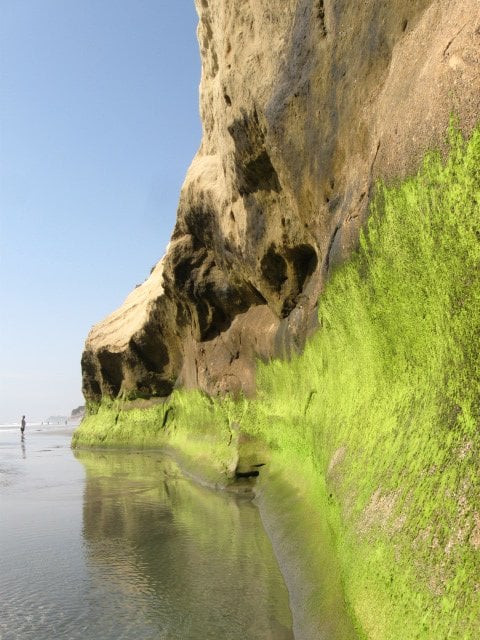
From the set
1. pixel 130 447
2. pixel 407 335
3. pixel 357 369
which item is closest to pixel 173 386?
pixel 130 447

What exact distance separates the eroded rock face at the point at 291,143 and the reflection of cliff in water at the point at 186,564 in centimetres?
272

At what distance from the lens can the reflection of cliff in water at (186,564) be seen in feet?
13.7

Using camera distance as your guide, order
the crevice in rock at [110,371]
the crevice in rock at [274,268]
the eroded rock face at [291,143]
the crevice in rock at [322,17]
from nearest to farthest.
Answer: the eroded rock face at [291,143] → the crevice in rock at [322,17] → the crevice in rock at [274,268] → the crevice in rock at [110,371]

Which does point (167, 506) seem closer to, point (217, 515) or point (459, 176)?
point (217, 515)

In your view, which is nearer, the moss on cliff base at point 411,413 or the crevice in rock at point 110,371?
the moss on cliff base at point 411,413

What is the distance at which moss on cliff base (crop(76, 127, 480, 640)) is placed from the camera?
8.38ft

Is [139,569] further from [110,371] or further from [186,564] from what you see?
[110,371]

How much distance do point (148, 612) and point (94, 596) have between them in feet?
2.16

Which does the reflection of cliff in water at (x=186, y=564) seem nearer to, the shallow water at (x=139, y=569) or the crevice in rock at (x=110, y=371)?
the shallow water at (x=139, y=569)

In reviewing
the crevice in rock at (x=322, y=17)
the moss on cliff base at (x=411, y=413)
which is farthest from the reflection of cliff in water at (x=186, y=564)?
the crevice in rock at (x=322, y=17)

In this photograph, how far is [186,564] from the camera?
552 centimetres

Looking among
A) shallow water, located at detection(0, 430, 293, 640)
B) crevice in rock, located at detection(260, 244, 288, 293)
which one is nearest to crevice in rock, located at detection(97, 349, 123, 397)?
shallow water, located at detection(0, 430, 293, 640)

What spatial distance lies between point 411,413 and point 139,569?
326 cm

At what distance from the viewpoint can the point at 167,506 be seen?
8.56m
